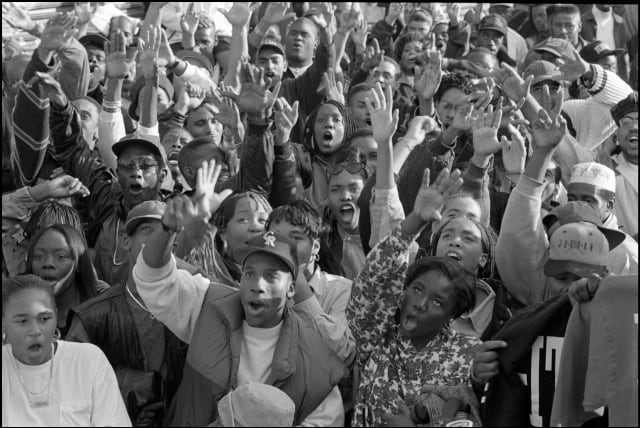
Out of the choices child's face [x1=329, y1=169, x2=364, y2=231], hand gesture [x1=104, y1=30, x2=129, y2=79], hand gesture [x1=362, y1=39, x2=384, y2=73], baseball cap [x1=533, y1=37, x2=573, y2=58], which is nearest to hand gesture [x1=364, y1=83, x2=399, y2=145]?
child's face [x1=329, y1=169, x2=364, y2=231]

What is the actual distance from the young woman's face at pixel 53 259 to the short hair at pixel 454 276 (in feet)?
5.45

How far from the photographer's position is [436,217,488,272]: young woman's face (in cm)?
573

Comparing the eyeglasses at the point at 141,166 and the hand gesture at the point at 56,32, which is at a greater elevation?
the hand gesture at the point at 56,32

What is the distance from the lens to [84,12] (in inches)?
379

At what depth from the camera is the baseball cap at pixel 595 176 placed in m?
6.22

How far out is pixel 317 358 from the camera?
17.3ft

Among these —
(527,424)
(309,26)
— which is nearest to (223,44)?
(309,26)

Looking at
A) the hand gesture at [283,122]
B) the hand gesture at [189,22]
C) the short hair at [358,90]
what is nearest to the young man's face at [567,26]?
the short hair at [358,90]

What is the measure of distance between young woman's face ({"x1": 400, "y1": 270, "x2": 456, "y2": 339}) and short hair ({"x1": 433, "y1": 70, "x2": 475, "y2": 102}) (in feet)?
8.26

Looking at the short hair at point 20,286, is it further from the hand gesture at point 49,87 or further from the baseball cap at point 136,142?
the hand gesture at point 49,87

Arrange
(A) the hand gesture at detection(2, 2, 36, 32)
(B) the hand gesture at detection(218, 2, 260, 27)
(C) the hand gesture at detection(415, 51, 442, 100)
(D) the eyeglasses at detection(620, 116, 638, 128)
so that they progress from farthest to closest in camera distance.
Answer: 1. (A) the hand gesture at detection(2, 2, 36, 32)
2. (B) the hand gesture at detection(218, 2, 260, 27)
3. (C) the hand gesture at detection(415, 51, 442, 100)
4. (D) the eyeglasses at detection(620, 116, 638, 128)

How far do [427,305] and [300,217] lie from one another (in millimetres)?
938

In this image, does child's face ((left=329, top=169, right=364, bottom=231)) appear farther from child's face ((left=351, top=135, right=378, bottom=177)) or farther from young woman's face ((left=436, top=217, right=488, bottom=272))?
young woman's face ((left=436, top=217, right=488, bottom=272))

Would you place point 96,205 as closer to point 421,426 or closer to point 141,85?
point 141,85
